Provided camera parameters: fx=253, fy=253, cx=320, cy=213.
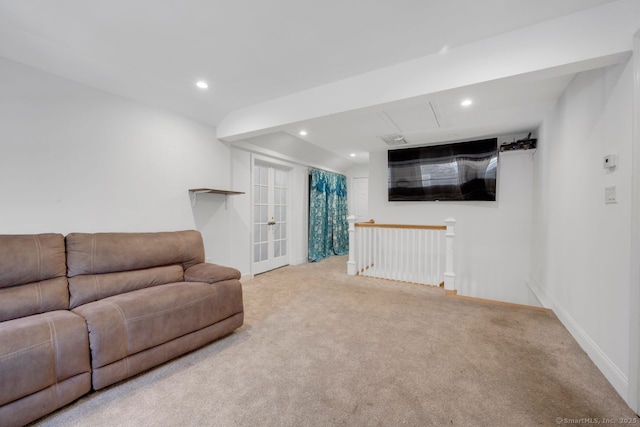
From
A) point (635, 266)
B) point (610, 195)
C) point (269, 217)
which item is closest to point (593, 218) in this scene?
point (610, 195)

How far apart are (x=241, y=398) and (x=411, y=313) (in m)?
1.84

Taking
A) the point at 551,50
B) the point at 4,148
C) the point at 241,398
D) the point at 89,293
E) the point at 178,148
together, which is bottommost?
the point at 241,398

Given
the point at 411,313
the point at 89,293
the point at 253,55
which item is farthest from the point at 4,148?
the point at 411,313

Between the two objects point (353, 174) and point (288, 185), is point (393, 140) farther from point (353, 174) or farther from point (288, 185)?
point (353, 174)

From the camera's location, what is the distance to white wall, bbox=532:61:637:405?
5.03 feet

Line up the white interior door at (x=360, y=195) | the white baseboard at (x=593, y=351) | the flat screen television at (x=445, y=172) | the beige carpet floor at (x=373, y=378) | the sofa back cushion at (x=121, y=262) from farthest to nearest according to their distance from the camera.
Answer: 1. the white interior door at (x=360, y=195)
2. the flat screen television at (x=445, y=172)
3. the sofa back cushion at (x=121, y=262)
4. the white baseboard at (x=593, y=351)
5. the beige carpet floor at (x=373, y=378)

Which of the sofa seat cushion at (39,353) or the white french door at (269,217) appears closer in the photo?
the sofa seat cushion at (39,353)

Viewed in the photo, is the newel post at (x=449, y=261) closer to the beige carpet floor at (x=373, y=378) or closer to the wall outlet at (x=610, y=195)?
the beige carpet floor at (x=373, y=378)

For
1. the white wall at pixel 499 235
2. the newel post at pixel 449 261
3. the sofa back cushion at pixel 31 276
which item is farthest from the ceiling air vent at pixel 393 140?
the sofa back cushion at pixel 31 276

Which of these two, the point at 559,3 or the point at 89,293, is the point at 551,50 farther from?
the point at 89,293

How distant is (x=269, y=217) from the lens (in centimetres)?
462

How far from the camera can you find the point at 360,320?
250 cm

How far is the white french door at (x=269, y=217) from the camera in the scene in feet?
14.3

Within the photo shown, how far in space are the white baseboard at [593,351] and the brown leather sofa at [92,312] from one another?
2616 mm
